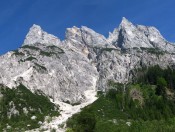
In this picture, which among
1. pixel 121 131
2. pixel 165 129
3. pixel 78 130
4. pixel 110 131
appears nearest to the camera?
pixel 78 130

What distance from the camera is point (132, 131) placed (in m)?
158

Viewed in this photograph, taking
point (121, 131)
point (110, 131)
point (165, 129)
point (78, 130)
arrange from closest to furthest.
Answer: point (78, 130) < point (165, 129) < point (121, 131) < point (110, 131)

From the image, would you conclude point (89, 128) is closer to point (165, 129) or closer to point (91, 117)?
point (91, 117)

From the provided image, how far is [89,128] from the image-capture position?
13912 cm

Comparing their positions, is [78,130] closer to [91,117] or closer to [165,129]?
[91,117]

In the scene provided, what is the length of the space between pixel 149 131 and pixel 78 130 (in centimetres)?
3532

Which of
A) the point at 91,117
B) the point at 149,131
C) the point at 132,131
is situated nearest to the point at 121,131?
the point at 132,131

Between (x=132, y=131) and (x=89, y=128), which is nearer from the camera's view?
(x=89, y=128)

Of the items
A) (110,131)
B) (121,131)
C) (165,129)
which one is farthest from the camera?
(110,131)

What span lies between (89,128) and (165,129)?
120 feet

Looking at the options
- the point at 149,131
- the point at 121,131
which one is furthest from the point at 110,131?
the point at 149,131

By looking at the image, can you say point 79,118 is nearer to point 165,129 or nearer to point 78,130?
point 78,130

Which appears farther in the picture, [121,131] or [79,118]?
[121,131]

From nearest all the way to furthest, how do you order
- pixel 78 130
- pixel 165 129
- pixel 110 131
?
pixel 78 130, pixel 165 129, pixel 110 131
